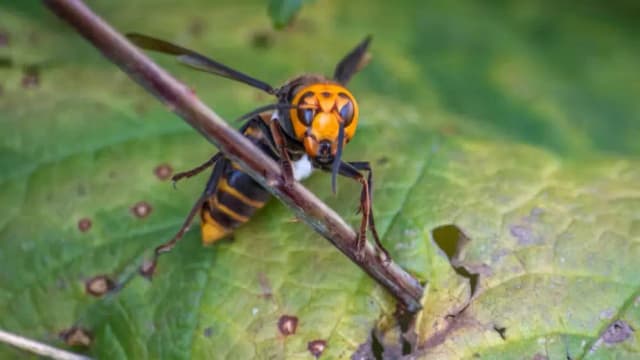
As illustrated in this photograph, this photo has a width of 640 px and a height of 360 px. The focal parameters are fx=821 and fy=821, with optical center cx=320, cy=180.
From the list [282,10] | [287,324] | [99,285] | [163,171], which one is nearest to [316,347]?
[287,324]

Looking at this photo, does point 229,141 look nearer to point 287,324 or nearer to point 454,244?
point 287,324

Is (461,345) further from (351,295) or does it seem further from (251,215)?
(251,215)

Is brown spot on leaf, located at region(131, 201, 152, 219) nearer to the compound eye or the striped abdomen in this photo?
the striped abdomen

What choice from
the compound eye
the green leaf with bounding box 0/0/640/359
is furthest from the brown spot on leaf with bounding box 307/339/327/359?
the compound eye

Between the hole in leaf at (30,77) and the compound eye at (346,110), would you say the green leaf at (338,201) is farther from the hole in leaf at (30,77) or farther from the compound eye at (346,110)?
the compound eye at (346,110)

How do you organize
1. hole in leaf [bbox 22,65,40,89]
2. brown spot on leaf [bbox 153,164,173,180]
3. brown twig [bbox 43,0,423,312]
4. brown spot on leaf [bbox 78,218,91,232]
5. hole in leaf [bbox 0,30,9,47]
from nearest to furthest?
brown twig [bbox 43,0,423,312] < brown spot on leaf [bbox 78,218,91,232] < brown spot on leaf [bbox 153,164,173,180] < hole in leaf [bbox 22,65,40,89] < hole in leaf [bbox 0,30,9,47]

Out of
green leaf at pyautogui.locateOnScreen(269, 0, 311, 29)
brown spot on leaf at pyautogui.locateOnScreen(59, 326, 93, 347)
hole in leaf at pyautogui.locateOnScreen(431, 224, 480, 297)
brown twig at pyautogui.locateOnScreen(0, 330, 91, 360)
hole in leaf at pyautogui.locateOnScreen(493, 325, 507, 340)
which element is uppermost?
green leaf at pyautogui.locateOnScreen(269, 0, 311, 29)

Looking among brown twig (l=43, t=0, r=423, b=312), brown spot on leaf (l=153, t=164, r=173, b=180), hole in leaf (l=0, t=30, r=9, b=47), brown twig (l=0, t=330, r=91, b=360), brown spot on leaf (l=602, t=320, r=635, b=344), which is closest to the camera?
brown twig (l=43, t=0, r=423, b=312)

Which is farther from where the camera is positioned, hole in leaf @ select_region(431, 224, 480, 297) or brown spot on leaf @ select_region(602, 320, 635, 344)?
hole in leaf @ select_region(431, 224, 480, 297)
